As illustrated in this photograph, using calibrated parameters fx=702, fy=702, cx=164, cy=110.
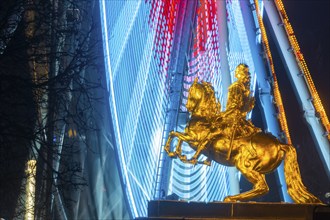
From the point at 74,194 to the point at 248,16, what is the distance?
7.05 metres

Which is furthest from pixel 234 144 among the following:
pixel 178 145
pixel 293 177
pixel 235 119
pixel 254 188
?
pixel 293 177

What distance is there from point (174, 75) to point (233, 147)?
189 inches

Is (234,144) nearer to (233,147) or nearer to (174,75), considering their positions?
(233,147)

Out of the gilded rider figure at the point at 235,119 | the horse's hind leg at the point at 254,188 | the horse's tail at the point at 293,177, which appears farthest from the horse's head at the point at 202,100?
the horse's tail at the point at 293,177

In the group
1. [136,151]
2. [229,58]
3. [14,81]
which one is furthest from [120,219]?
[14,81]

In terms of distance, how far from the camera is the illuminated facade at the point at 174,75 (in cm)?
1360

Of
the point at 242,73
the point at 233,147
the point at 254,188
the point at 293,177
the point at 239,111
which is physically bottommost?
the point at 254,188

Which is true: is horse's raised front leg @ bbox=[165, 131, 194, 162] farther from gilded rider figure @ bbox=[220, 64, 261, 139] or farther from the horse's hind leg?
the horse's hind leg

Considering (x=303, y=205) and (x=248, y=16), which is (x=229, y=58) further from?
(x=303, y=205)

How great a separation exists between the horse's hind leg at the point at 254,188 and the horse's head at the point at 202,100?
2.97 ft

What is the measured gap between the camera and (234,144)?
9195 millimetres

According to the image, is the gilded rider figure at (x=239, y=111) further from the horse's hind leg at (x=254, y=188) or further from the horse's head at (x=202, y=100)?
the horse's hind leg at (x=254, y=188)

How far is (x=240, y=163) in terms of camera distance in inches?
363

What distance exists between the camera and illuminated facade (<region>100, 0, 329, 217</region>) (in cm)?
1360
